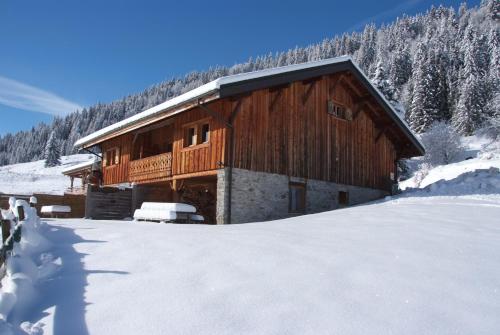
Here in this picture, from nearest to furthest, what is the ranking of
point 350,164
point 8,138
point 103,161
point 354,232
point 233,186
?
point 354,232 < point 233,186 < point 350,164 < point 103,161 < point 8,138

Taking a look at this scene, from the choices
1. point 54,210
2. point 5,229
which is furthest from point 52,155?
point 5,229

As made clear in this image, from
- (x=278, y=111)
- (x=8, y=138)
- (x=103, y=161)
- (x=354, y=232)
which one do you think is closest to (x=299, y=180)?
(x=278, y=111)

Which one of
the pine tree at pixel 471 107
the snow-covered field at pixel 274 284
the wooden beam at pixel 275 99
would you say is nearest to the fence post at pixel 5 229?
the snow-covered field at pixel 274 284

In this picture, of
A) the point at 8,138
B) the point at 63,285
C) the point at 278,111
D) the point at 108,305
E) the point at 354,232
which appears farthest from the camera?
the point at 8,138

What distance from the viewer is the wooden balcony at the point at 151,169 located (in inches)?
588

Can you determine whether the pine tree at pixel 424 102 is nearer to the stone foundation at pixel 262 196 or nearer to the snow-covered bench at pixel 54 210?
the stone foundation at pixel 262 196

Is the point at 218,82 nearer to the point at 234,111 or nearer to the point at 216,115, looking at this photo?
the point at 216,115

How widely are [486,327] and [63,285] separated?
4173mm

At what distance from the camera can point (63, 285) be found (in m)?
4.17

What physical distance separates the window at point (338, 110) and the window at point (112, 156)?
10.9m

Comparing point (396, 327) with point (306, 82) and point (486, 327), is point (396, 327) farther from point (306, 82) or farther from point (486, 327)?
point (306, 82)

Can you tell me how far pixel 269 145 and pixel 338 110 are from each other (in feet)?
16.0

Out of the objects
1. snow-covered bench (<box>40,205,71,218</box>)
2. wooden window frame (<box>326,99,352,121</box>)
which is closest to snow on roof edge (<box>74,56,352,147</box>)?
wooden window frame (<box>326,99,352,121</box>)

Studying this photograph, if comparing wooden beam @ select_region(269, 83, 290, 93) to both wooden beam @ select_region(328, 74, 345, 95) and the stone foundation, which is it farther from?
wooden beam @ select_region(328, 74, 345, 95)
